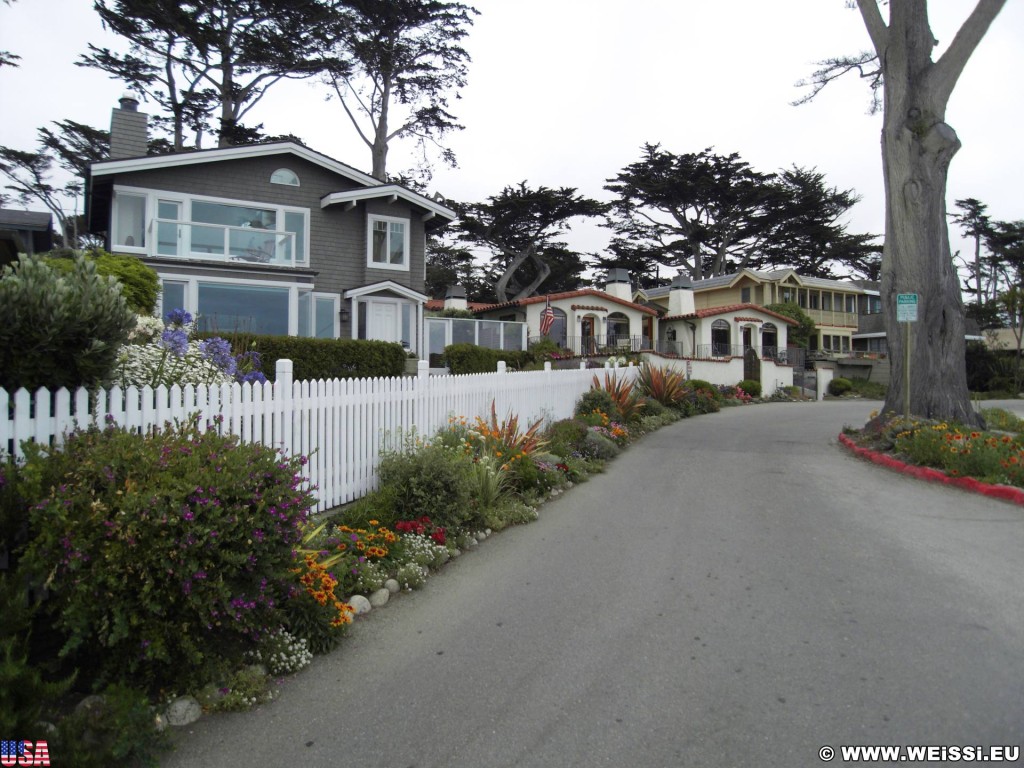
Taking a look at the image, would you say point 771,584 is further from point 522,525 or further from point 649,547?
point 522,525

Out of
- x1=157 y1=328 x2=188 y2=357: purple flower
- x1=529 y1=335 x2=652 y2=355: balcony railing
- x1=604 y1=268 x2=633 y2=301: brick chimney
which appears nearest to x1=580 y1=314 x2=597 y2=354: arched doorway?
x1=529 y1=335 x2=652 y2=355: balcony railing

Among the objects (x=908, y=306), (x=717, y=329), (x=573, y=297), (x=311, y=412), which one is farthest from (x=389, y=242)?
(x=717, y=329)

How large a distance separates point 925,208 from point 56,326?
14.2 m

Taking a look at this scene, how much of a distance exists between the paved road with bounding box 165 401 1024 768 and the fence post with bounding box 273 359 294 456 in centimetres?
175

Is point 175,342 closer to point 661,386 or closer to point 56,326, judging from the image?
point 56,326

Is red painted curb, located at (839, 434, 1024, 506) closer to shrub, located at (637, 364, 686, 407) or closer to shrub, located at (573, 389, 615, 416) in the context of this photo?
shrub, located at (573, 389, 615, 416)

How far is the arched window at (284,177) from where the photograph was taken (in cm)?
2209

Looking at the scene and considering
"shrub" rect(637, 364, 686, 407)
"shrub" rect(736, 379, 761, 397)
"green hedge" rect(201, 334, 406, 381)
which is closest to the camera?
"green hedge" rect(201, 334, 406, 381)

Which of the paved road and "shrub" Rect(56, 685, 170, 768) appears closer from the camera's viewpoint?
"shrub" Rect(56, 685, 170, 768)

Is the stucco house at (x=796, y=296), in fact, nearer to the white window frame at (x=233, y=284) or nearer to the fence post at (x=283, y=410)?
the white window frame at (x=233, y=284)

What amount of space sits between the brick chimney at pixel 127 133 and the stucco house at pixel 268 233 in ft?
0.10

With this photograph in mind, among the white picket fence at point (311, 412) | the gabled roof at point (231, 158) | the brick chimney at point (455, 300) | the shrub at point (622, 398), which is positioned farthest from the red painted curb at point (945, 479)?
the brick chimney at point (455, 300)

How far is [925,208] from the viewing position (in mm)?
13328

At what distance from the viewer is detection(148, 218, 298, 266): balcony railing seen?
20062 millimetres
